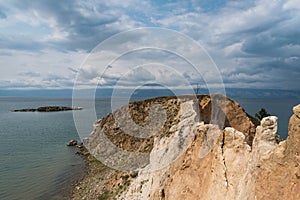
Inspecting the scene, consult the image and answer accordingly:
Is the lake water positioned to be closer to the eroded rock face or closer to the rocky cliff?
the rocky cliff

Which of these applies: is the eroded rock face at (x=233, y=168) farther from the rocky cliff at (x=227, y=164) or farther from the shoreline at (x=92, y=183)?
the shoreline at (x=92, y=183)

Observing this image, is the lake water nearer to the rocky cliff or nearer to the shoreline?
the shoreline

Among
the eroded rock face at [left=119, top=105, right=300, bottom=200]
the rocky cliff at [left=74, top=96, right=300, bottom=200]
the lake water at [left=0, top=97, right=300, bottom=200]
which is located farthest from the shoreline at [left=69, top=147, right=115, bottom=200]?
the eroded rock face at [left=119, top=105, right=300, bottom=200]

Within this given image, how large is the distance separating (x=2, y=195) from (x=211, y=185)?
31690 millimetres

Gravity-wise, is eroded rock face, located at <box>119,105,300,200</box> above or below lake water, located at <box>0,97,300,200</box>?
above

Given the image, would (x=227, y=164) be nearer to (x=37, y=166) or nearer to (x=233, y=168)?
(x=233, y=168)

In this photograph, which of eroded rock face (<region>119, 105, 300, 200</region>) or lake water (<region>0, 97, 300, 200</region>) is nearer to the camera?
eroded rock face (<region>119, 105, 300, 200</region>)

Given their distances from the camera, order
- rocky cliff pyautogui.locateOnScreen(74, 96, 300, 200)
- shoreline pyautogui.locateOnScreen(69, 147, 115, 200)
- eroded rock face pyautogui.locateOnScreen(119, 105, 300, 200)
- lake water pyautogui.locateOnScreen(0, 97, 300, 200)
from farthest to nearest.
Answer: lake water pyautogui.locateOnScreen(0, 97, 300, 200), shoreline pyautogui.locateOnScreen(69, 147, 115, 200), rocky cliff pyautogui.locateOnScreen(74, 96, 300, 200), eroded rock face pyautogui.locateOnScreen(119, 105, 300, 200)

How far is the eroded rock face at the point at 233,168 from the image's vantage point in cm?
972

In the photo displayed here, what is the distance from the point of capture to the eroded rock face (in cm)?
972

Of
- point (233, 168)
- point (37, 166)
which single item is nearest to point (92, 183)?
point (37, 166)

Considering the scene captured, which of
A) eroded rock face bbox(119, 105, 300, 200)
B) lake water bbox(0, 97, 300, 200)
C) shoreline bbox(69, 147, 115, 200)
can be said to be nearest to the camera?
eroded rock face bbox(119, 105, 300, 200)

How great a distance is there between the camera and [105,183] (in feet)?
119

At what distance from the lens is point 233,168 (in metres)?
13.4
